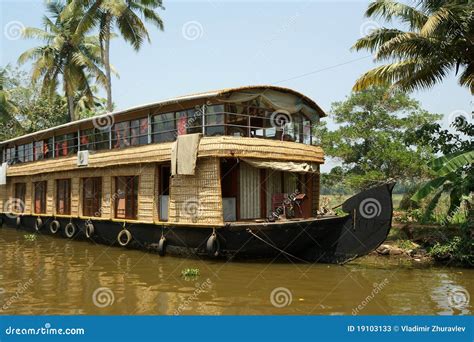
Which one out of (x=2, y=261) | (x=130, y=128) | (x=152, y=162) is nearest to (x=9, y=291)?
(x=2, y=261)

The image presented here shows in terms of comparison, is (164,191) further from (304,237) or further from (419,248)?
(419,248)

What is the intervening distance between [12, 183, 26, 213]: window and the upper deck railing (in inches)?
197

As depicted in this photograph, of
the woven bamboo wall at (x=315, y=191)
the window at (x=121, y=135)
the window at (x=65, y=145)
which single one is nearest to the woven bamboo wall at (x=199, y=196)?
the window at (x=121, y=135)

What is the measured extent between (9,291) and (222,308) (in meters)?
4.03

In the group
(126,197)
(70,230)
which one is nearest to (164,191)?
(126,197)

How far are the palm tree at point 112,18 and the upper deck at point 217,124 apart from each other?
6613 millimetres

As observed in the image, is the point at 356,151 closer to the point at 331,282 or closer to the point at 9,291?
the point at 331,282

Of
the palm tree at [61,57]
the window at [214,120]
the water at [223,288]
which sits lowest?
the water at [223,288]

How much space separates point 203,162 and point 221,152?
55cm

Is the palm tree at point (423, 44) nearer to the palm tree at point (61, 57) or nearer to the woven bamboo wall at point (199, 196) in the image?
the woven bamboo wall at point (199, 196)

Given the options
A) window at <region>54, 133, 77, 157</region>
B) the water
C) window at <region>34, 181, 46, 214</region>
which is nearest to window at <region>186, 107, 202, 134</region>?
the water

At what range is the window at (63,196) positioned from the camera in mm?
15227

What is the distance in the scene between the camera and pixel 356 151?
20.4m

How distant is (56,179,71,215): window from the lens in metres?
15.2
